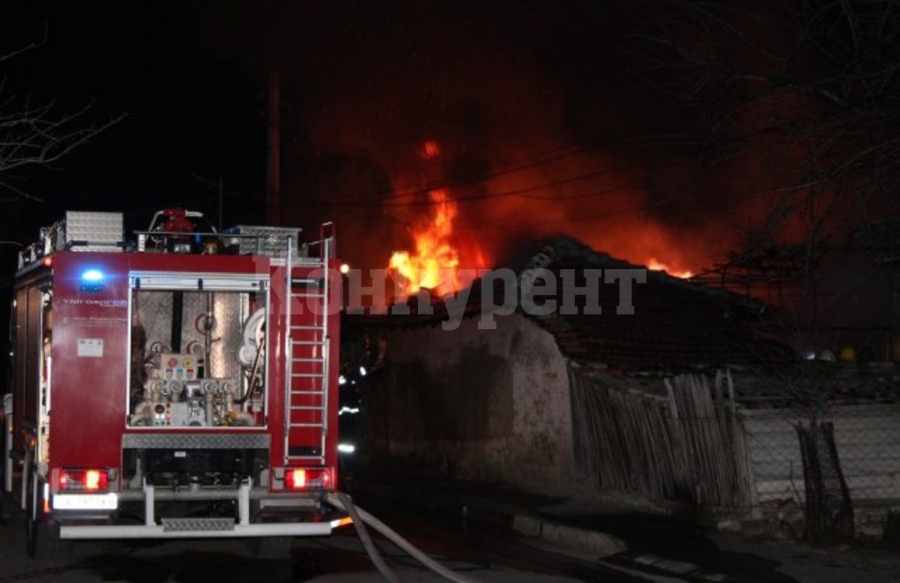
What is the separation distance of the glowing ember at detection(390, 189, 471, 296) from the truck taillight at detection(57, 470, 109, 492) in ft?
73.4

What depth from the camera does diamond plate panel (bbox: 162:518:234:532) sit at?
853cm

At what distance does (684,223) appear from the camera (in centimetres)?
2927

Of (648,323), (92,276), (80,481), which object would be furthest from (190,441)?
(648,323)

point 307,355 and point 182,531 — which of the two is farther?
point 307,355

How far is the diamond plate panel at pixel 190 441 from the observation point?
8.79 m

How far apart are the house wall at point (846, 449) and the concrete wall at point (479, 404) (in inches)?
135

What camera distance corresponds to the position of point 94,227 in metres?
9.30

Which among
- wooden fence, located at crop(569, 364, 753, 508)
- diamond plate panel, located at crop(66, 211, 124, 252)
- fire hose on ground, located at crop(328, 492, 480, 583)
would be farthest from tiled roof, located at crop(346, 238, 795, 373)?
diamond plate panel, located at crop(66, 211, 124, 252)

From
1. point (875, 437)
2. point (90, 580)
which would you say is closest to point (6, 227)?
point (90, 580)

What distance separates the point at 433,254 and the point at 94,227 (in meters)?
23.2

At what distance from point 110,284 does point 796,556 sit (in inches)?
236

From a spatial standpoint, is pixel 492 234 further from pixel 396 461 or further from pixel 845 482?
pixel 845 482

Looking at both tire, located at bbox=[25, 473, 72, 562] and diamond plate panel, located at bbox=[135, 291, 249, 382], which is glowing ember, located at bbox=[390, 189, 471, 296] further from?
tire, located at bbox=[25, 473, 72, 562]

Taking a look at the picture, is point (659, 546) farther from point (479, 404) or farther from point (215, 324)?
point (479, 404)
